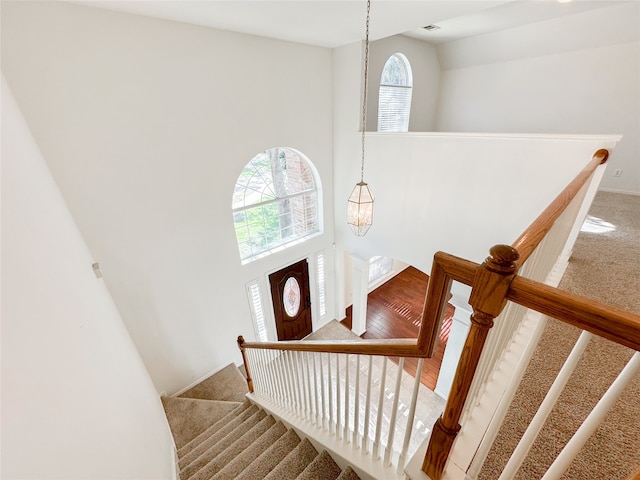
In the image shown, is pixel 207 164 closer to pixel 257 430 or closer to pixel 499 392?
pixel 257 430

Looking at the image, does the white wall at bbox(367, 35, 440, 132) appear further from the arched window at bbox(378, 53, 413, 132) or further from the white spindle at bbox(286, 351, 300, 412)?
the white spindle at bbox(286, 351, 300, 412)

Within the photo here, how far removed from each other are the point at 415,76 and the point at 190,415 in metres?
6.42

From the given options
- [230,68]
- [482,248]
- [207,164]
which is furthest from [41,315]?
[482,248]

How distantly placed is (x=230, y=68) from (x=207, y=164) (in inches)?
43.5

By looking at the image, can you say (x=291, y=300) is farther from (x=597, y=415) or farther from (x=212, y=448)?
(x=597, y=415)

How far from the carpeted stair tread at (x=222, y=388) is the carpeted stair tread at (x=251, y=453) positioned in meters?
1.91

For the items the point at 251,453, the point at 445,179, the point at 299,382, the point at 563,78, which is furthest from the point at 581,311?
the point at 563,78

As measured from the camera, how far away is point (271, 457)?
1813 mm

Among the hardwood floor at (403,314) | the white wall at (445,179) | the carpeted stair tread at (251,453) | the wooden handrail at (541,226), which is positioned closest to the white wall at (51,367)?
the carpeted stair tread at (251,453)

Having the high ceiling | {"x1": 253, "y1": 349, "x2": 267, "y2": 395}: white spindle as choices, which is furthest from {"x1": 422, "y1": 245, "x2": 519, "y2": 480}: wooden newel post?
the high ceiling

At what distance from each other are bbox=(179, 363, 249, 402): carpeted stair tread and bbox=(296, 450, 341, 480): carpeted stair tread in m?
2.68

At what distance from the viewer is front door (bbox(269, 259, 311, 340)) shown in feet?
15.0

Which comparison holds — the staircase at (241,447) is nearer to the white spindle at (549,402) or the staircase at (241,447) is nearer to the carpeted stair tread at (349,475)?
the carpeted stair tread at (349,475)

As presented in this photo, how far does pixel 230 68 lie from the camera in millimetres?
3078
